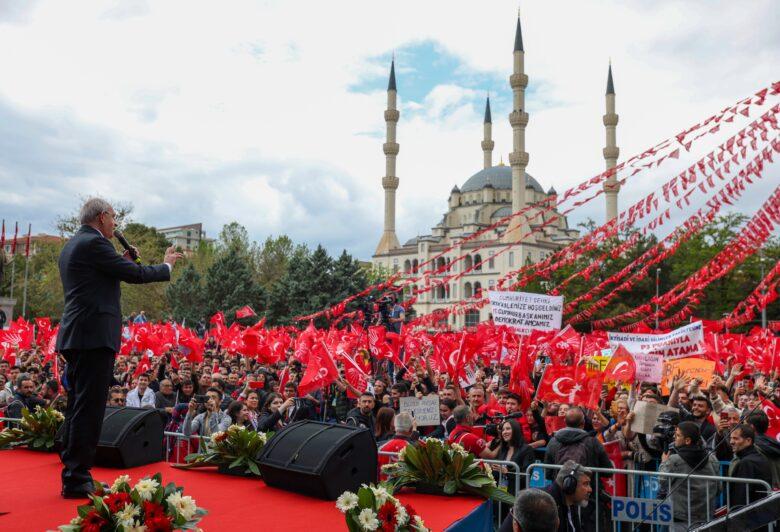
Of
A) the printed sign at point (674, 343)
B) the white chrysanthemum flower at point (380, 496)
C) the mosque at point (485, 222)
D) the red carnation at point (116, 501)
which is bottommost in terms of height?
the white chrysanthemum flower at point (380, 496)

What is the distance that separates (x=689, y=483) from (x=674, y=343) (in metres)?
7.00

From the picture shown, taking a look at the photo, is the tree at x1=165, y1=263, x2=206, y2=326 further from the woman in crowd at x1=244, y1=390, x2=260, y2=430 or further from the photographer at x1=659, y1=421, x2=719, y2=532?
the photographer at x1=659, y1=421, x2=719, y2=532

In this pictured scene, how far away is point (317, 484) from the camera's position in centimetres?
436

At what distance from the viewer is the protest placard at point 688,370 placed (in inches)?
473

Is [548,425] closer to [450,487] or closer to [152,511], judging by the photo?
[450,487]

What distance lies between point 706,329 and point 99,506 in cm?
1666

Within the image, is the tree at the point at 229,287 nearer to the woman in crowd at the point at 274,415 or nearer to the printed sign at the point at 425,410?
the woman in crowd at the point at 274,415

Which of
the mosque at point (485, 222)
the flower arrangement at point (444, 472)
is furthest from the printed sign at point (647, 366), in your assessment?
the mosque at point (485, 222)

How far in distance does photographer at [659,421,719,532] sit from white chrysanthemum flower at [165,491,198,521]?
3731 millimetres

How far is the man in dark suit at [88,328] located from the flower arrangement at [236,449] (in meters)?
1.15

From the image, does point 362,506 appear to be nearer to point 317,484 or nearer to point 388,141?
point 317,484

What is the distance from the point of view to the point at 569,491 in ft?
15.7

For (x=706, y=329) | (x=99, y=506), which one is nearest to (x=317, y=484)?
(x=99, y=506)

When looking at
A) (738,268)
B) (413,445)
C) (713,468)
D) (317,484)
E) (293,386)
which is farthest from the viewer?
(738,268)
